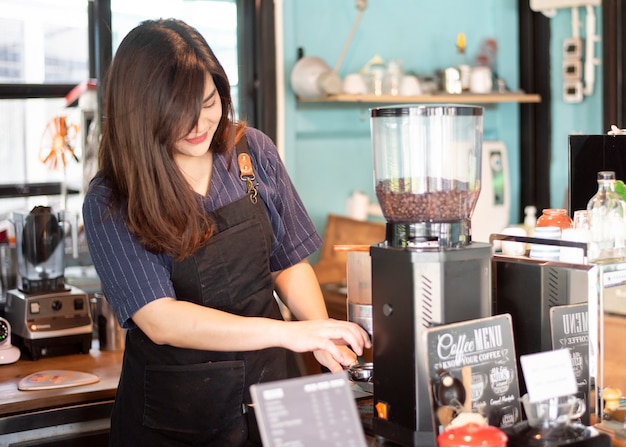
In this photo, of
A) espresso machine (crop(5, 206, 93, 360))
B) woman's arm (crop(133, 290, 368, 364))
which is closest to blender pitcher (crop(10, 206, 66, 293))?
espresso machine (crop(5, 206, 93, 360))

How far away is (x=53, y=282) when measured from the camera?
A: 331cm

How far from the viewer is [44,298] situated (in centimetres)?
321

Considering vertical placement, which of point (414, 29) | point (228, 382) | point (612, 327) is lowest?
point (228, 382)

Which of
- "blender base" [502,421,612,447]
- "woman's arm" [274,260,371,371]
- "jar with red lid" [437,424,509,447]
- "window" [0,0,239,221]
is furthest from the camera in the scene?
"window" [0,0,239,221]

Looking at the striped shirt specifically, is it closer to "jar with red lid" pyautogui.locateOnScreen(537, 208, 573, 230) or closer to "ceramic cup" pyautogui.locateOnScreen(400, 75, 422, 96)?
"jar with red lid" pyautogui.locateOnScreen(537, 208, 573, 230)

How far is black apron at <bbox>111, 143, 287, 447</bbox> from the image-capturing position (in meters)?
2.26

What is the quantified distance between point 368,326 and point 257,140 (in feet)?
1.95

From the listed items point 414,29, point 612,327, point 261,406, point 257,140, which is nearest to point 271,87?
point 414,29

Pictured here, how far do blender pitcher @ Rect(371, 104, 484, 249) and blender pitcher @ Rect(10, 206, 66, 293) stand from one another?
169 cm

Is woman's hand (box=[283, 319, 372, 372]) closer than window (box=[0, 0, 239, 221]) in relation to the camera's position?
Yes

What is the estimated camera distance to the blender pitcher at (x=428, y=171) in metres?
1.83

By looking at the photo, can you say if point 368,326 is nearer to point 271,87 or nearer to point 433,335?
point 433,335

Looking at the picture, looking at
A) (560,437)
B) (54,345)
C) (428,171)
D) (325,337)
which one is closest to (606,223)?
(428,171)

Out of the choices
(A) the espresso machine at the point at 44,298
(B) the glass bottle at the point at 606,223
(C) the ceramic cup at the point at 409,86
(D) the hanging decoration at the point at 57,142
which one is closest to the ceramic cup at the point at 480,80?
(C) the ceramic cup at the point at 409,86
